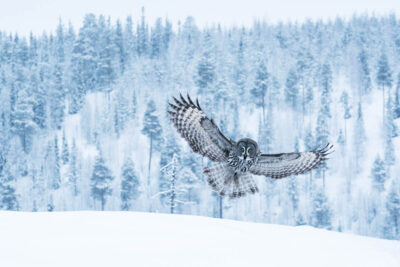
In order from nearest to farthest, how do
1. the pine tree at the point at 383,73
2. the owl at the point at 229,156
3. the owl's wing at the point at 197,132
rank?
the owl at the point at 229,156, the owl's wing at the point at 197,132, the pine tree at the point at 383,73

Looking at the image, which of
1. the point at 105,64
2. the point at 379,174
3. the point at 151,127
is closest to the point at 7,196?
the point at 151,127

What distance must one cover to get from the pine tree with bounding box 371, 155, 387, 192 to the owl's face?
114 ft

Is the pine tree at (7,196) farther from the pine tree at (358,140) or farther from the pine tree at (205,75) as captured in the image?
the pine tree at (358,140)

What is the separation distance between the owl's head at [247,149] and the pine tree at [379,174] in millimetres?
34658

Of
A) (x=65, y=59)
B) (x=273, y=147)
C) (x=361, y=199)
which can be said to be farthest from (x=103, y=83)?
(x=361, y=199)

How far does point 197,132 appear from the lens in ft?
26.8

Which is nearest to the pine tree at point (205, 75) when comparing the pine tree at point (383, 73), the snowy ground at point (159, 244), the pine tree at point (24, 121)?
the pine tree at point (383, 73)

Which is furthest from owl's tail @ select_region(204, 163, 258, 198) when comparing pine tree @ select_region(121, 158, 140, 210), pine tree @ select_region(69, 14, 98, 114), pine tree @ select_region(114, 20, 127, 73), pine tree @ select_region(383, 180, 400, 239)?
pine tree @ select_region(114, 20, 127, 73)

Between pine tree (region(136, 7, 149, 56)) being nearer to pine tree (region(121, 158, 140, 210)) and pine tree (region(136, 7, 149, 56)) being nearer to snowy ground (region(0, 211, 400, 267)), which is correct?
pine tree (region(121, 158, 140, 210))

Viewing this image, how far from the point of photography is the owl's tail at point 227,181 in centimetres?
852

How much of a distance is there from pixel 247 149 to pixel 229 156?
55 centimetres

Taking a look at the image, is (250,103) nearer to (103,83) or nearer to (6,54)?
(103,83)

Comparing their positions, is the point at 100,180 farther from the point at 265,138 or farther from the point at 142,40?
the point at 142,40

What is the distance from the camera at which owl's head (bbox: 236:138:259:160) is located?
7.58 meters
